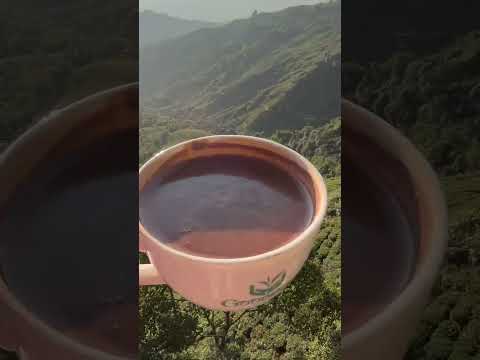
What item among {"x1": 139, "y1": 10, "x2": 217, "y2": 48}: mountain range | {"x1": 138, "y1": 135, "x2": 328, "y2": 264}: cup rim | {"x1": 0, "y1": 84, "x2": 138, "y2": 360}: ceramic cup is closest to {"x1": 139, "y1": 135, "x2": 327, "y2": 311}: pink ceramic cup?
{"x1": 138, "y1": 135, "x2": 328, "y2": 264}: cup rim

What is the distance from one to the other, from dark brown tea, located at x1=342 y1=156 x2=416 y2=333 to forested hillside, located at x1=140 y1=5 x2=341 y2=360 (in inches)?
6.0

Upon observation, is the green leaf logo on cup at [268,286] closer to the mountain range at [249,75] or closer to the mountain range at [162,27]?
the mountain range at [249,75]

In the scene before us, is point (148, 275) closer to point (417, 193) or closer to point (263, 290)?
point (263, 290)

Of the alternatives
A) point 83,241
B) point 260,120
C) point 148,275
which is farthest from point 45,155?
point 260,120

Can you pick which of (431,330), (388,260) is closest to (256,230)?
(388,260)

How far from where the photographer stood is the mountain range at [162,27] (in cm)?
142

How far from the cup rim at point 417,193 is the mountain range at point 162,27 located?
2.70 feet

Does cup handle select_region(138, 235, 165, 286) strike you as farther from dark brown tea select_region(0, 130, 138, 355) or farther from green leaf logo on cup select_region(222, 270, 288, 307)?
green leaf logo on cup select_region(222, 270, 288, 307)

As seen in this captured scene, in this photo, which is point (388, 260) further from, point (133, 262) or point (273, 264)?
point (133, 262)

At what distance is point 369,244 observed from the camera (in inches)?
34.5

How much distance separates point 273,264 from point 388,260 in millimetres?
248

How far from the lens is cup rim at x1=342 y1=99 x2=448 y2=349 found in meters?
0.75

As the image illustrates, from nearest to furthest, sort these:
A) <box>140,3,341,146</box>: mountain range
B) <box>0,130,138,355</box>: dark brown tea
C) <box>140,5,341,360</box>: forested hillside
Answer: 1. <box>0,130,138,355</box>: dark brown tea
2. <box>140,5,341,360</box>: forested hillside
3. <box>140,3,341,146</box>: mountain range

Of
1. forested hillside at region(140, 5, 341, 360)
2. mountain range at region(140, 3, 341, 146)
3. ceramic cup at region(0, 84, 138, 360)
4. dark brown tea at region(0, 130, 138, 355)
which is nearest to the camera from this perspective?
ceramic cup at region(0, 84, 138, 360)
